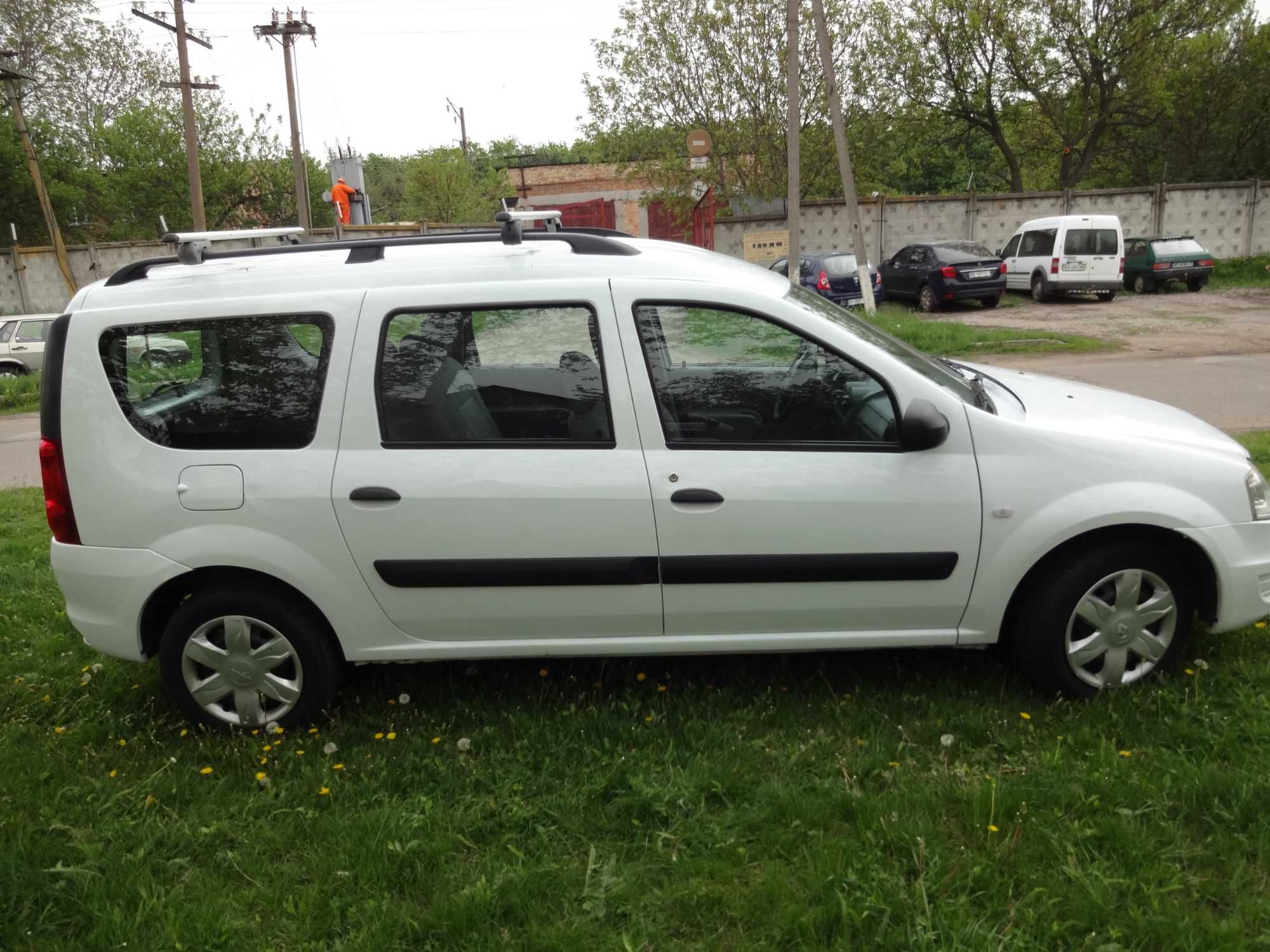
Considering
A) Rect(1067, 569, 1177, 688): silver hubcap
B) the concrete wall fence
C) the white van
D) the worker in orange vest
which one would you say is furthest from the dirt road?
the worker in orange vest

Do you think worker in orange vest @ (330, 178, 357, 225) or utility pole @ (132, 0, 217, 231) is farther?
worker in orange vest @ (330, 178, 357, 225)

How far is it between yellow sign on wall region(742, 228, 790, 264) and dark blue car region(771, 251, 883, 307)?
134cm

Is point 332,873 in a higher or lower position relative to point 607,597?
lower

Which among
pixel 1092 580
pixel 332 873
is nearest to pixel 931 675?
pixel 1092 580

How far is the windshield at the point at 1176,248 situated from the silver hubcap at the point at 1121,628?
22.1 metres

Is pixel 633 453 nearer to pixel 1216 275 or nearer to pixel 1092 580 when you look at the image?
pixel 1092 580

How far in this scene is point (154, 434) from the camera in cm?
340

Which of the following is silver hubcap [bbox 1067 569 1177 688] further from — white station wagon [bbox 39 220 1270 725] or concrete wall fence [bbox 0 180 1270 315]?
concrete wall fence [bbox 0 180 1270 315]

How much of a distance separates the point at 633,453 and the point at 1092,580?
64.6 inches

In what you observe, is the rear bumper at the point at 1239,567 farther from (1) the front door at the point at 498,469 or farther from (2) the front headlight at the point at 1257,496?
(1) the front door at the point at 498,469

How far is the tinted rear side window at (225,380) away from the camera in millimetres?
3391

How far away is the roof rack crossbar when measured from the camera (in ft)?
11.4

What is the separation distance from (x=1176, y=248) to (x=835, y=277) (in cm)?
891

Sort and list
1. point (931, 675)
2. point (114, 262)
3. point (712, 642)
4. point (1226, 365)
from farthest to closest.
Answer: point (114, 262)
point (1226, 365)
point (931, 675)
point (712, 642)
